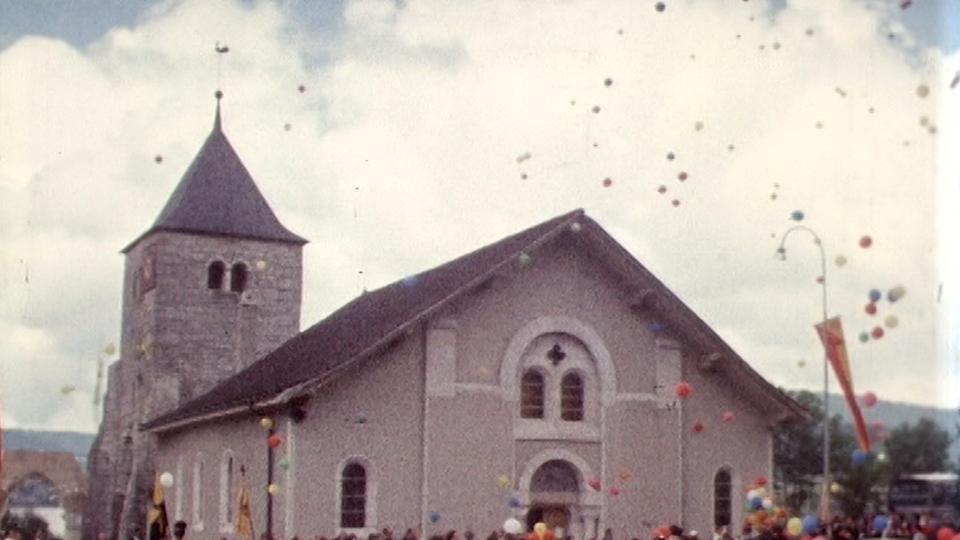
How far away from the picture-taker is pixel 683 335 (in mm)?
30781

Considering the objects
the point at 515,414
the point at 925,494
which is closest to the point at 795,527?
the point at 515,414

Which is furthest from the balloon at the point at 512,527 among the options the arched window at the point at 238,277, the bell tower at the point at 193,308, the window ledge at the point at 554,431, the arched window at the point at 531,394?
the arched window at the point at 238,277

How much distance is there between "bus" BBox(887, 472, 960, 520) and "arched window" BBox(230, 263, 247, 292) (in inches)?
775

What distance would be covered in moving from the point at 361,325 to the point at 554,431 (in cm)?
652

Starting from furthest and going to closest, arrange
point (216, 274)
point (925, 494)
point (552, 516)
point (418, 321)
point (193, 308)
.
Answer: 1. point (216, 274)
2. point (193, 308)
3. point (925, 494)
4. point (552, 516)
5. point (418, 321)

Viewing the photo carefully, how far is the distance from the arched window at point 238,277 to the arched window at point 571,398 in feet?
63.5

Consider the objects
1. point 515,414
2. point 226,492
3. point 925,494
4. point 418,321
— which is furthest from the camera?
point 925,494

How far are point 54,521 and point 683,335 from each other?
7100 cm

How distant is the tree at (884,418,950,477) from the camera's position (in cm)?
5138

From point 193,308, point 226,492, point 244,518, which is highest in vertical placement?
point 193,308

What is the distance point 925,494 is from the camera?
34812mm

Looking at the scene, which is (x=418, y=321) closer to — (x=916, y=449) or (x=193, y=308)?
(x=193, y=308)

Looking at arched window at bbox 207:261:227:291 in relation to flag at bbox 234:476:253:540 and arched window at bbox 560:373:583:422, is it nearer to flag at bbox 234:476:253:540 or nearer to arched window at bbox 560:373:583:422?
flag at bbox 234:476:253:540

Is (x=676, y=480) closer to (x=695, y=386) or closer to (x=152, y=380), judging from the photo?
(x=695, y=386)
